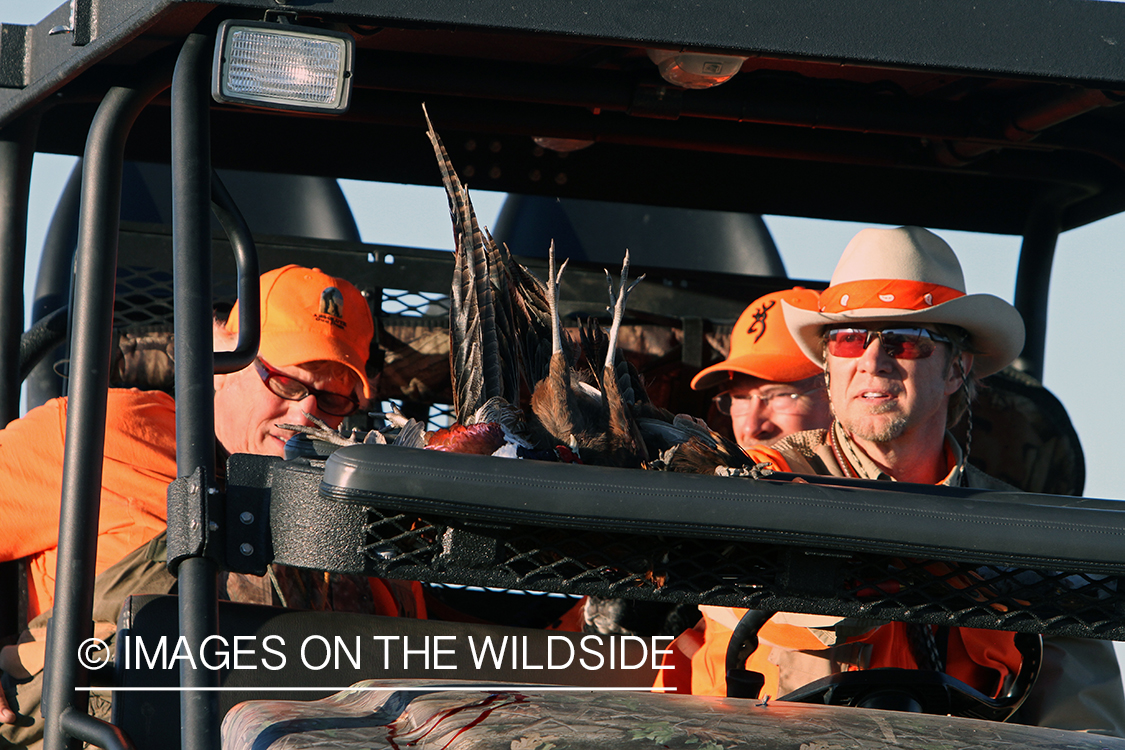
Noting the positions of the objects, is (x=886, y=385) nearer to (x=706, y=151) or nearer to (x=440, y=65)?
(x=706, y=151)

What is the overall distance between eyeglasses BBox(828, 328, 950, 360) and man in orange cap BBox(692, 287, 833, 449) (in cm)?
45

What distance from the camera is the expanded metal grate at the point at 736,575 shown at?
60.0 inches

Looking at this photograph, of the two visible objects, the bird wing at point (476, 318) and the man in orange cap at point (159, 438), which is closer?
the bird wing at point (476, 318)

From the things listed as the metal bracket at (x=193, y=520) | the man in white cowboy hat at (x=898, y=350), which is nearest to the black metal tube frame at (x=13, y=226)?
the metal bracket at (x=193, y=520)

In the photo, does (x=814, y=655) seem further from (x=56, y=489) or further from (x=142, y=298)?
(x=142, y=298)

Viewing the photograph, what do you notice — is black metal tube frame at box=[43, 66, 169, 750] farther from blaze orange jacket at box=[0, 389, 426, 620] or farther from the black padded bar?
blaze orange jacket at box=[0, 389, 426, 620]

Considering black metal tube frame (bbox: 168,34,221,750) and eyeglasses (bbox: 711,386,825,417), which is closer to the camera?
black metal tube frame (bbox: 168,34,221,750)

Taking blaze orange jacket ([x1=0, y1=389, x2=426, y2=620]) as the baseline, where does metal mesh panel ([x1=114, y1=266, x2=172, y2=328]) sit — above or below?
above

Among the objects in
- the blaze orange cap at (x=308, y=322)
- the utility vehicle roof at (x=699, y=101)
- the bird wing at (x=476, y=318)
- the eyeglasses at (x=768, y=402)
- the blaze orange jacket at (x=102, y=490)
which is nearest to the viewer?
the utility vehicle roof at (x=699, y=101)

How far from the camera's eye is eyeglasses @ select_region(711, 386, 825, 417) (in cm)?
352

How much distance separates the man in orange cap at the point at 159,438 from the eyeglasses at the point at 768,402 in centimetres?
107

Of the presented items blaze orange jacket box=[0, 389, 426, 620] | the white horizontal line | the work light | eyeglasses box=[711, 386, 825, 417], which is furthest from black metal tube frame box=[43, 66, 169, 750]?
eyeglasses box=[711, 386, 825, 417]

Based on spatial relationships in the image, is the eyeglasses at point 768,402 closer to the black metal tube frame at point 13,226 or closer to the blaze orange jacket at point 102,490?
the blaze orange jacket at point 102,490

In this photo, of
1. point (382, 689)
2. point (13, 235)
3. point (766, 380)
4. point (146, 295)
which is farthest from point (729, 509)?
point (146, 295)
